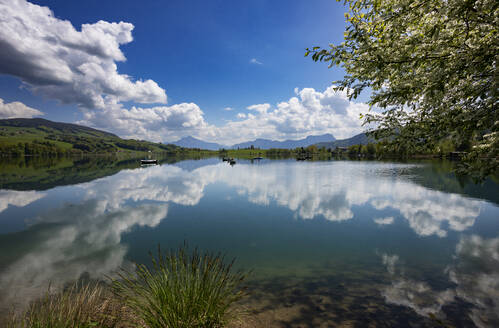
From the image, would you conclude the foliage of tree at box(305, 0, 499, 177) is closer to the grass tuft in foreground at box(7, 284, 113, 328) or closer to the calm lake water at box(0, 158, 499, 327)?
the calm lake water at box(0, 158, 499, 327)

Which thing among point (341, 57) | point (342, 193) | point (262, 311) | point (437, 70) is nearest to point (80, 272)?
point (262, 311)

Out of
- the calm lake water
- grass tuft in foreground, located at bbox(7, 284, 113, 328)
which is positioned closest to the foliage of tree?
the calm lake water

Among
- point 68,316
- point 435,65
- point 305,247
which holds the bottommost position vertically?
point 305,247

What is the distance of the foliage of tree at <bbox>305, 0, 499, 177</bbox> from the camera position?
605 centimetres

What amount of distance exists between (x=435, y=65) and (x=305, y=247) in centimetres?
1325

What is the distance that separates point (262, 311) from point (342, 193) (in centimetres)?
3253

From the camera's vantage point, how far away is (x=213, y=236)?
18.3 metres

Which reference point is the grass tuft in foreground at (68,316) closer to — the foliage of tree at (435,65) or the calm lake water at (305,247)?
the calm lake water at (305,247)

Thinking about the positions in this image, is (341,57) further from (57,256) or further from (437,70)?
(57,256)

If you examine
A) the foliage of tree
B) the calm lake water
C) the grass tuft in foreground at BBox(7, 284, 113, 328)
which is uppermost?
the foliage of tree

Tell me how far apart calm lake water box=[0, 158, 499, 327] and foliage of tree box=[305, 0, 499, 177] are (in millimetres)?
6823

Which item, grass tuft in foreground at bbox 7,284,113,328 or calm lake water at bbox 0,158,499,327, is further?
calm lake water at bbox 0,158,499,327

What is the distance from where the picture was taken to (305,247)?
15.8m

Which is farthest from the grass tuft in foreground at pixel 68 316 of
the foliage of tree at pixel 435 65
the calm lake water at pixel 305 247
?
the foliage of tree at pixel 435 65
